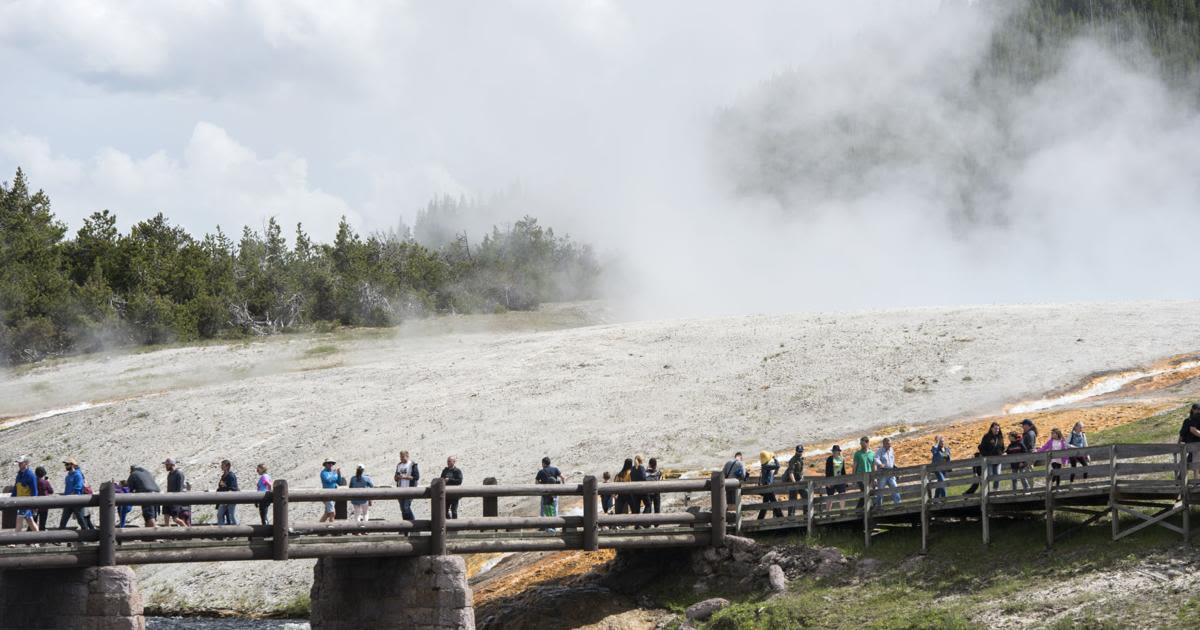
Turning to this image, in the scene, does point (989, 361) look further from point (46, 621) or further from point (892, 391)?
point (46, 621)

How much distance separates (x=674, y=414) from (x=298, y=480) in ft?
44.2

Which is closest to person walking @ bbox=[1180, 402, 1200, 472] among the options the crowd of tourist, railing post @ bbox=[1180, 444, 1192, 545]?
the crowd of tourist

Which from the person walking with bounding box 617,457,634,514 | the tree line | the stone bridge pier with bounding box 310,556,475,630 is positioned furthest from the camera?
the tree line

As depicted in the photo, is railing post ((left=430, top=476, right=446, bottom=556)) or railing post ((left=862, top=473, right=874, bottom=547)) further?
railing post ((left=862, top=473, right=874, bottom=547))

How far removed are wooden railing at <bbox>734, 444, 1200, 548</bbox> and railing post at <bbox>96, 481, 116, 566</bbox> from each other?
40.7 feet

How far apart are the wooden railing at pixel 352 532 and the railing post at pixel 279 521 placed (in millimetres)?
18

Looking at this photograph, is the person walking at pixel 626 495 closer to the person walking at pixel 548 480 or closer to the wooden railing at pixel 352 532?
the wooden railing at pixel 352 532

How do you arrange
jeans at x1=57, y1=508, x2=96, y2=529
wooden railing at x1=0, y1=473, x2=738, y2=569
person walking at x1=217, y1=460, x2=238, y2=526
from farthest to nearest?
person walking at x1=217, y1=460, x2=238, y2=526 → jeans at x1=57, y1=508, x2=96, y2=529 → wooden railing at x1=0, y1=473, x2=738, y2=569

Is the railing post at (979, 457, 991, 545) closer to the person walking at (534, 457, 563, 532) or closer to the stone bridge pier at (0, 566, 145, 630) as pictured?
the person walking at (534, 457, 563, 532)

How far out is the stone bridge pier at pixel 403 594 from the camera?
25797 millimetres

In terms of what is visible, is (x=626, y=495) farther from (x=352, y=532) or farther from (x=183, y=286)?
(x=183, y=286)

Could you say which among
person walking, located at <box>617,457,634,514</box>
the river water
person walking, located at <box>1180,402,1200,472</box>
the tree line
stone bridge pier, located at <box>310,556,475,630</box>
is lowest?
the river water

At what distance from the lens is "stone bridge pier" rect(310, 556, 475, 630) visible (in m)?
25.8

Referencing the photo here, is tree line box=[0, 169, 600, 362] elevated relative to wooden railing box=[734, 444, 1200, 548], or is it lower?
elevated
